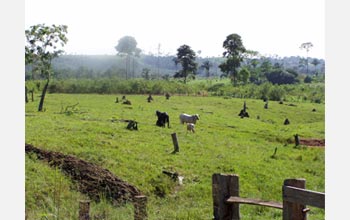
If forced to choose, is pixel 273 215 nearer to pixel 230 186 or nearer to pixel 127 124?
pixel 230 186

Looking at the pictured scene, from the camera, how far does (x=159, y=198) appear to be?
9.17 m

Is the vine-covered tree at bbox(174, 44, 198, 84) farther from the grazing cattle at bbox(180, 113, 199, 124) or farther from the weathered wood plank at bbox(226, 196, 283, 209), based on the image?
the weathered wood plank at bbox(226, 196, 283, 209)

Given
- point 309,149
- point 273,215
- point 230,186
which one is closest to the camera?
point 230,186

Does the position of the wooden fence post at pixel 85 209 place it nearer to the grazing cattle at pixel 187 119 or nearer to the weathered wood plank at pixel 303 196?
the weathered wood plank at pixel 303 196

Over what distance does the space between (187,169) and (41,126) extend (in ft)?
19.2

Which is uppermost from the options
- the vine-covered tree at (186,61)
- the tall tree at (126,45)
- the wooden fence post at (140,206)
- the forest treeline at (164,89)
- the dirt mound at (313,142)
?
the tall tree at (126,45)

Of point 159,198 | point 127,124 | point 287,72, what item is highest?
point 287,72

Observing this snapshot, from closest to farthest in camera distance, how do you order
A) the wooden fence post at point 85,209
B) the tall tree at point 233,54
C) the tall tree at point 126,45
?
1. the wooden fence post at point 85,209
2. the tall tree at point 233,54
3. the tall tree at point 126,45

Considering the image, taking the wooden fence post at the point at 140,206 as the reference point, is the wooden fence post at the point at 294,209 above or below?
above

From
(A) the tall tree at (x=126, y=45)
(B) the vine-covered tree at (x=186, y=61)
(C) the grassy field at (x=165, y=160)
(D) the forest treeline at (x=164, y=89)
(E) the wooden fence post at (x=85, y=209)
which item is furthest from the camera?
(A) the tall tree at (x=126, y=45)

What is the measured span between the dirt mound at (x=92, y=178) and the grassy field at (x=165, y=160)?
255 millimetres

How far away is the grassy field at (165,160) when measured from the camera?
7629 millimetres

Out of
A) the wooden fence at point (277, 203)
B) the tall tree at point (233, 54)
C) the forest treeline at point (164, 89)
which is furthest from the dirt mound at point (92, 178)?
the tall tree at point (233, 54)

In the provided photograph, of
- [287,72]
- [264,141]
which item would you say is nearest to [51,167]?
[264,141]
